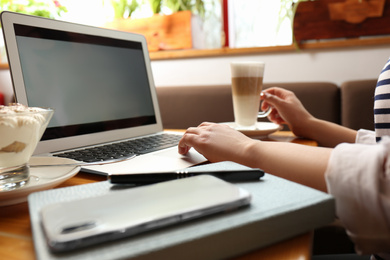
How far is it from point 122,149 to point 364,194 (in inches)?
20.3

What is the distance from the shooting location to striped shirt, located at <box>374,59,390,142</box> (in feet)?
1.85

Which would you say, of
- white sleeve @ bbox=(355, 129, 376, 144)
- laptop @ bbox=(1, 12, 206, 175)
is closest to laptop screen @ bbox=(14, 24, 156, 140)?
laptop @ bbox=(1, 12, 206, 175)

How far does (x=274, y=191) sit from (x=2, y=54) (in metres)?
2.70

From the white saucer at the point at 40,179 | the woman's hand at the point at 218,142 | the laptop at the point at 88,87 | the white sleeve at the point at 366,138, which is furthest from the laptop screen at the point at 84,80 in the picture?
the white sleeve at the point at 366,138

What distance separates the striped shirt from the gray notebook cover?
300 mm

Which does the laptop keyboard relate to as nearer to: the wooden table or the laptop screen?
the laptop screen

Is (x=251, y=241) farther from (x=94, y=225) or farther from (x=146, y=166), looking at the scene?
(x=146, y=166)

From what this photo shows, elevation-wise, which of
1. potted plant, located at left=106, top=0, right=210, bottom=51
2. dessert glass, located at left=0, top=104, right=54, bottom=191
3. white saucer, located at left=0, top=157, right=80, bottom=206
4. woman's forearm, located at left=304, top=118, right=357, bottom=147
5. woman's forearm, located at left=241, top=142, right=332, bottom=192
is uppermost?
potted plant, located at left=106, top=0, right=210, bottom=51

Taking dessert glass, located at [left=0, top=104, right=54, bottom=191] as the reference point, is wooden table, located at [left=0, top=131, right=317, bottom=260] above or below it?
below

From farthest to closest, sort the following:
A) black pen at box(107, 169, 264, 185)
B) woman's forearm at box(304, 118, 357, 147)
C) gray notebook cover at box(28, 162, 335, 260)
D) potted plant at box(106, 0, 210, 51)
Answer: potted plant at box(106, 0, 210, 51) < woman's forearm at box(304, 118, 357, 147) < black pen at box(107, 169, 264, 185) < gray notebook cover at box(28, 162, 335, 260)

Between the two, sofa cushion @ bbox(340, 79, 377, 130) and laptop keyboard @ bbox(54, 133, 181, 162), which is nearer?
laptop keyboard @ bbox(54, 133, 181, 162)

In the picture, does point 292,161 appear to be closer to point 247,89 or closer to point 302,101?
point 247,89

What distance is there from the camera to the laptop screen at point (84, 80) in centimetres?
71

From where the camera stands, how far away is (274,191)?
345 millimetres
